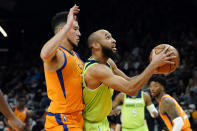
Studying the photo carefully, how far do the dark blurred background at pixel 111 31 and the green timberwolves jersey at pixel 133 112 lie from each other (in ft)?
7.81

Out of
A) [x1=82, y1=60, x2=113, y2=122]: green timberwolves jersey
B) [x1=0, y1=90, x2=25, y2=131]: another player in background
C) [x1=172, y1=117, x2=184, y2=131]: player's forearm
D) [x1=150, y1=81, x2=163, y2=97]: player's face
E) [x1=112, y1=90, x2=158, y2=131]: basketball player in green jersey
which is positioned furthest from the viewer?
[x1=112, y1=90, x2=158, y2=131]: basketball player in green jersey

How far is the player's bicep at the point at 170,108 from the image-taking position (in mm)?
4664

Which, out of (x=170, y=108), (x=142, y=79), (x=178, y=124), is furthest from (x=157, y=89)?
(x=142, y=79)

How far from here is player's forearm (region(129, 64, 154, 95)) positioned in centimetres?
286

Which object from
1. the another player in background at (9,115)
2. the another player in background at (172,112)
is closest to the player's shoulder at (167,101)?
the another player in background at (172,112)

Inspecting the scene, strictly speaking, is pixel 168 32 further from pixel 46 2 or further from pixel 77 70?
pixel 77 70

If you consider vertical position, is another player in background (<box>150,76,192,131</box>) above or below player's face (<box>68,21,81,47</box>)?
below

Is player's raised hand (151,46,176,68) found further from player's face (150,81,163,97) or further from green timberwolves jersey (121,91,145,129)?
green timberwolves jersey (121,91,145,129)

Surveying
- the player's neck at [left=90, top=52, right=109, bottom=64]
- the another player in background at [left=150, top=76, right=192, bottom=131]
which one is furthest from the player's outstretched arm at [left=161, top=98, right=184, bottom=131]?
the player's neck at [left=90, top=52, right=109, bottom=64]

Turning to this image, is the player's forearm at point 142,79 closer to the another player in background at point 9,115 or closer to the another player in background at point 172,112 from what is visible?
the another player in background at point 9,115

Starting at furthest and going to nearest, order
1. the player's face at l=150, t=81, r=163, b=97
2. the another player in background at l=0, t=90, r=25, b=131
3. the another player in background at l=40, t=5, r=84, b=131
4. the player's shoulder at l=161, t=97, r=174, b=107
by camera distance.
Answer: the player's face at l=150, t=81, r=163, b=97 → the player's shoulder at l=161, t=97, r=174, b=107 → the another player in background at l=40, t=5, r=84, b=131 → the another player in background at l=0, t=90, r=25, b=131

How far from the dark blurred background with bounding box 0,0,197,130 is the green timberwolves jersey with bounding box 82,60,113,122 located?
18.6 ft

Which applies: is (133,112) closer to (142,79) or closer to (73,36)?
(73,36)

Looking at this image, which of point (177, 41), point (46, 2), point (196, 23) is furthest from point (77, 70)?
point (46, 2)
